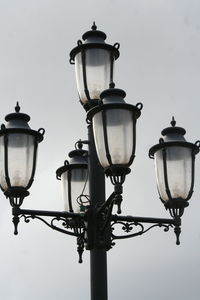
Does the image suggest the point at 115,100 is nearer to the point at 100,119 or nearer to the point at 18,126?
the point at 100,119

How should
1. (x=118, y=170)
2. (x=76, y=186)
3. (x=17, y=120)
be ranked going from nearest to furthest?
(x=118, y=170) < (x=17, y=120) < (x=76, y=186)

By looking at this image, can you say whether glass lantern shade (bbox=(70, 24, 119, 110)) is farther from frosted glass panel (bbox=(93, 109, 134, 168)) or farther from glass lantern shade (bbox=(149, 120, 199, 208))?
frosted glass panel (bbox=(93, 109, 134, 168))

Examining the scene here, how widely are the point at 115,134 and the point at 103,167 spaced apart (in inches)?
13.2

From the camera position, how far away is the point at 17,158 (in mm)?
9156

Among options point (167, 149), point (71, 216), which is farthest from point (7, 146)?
point (167, 149)

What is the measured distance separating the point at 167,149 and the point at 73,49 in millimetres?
1698

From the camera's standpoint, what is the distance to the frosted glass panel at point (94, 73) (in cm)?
1002

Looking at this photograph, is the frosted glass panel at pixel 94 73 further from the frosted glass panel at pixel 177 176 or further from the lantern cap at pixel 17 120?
the frosted glass panel at pixel 177 176

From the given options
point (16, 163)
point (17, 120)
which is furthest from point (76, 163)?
point (16, 163)

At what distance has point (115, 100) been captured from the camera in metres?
8.95

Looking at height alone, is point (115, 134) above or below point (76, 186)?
above

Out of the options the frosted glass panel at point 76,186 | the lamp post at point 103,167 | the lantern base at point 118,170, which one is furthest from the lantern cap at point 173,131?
the frosted glass panel at point 76,186

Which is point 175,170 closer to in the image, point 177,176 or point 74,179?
point 177,176

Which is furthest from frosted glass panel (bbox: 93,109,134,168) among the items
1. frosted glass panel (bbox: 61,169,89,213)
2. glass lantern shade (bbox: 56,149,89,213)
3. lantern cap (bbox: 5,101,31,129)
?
frosted glass panel (bbox: 61,169,89,213)
